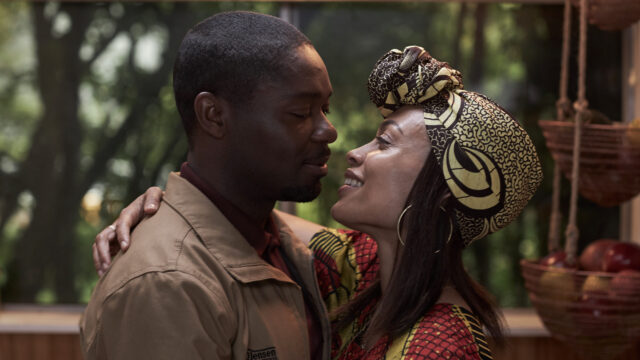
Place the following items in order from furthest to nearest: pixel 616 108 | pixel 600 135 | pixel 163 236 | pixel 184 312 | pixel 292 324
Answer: pixel 616 108 < pixel 600 135 < pixel 292 324 < pixel 163 236 < pixel 184 312

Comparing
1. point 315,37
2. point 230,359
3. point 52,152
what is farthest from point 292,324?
point 52,152

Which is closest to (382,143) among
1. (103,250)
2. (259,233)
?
(259,233)

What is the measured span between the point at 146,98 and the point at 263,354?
194cm

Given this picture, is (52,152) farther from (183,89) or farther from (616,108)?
(616,108)

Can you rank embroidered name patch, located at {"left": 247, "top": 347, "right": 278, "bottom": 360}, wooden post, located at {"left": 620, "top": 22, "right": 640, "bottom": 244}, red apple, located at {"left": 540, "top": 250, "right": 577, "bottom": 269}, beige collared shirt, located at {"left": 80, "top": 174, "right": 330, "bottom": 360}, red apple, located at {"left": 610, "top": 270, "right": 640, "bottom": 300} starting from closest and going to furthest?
1. beige collared shirt, located at {"left": 80, "top": 174, "right": 330, "bottom": 360}
2. embroidered name patch, located at {"left": 247, "top": 347, "right": 278, "bottom": 360}
3. red apple, located at {"left": 610, "top": 270, "right": 640, "bottom": 300}
4. red apple, located at {"left": 540, "top": 250, "right": 577, "bottom": 269}
5. wooden post, located at {"left": 620, "top": 22, "right": 640, "bottom": 244}

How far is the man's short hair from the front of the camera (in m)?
1.32

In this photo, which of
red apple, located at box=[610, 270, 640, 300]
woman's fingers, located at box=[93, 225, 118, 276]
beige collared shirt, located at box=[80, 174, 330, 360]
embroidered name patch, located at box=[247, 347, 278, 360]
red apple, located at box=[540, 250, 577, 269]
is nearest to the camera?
beige collared shirt, located at box=[80, 174, 330, 360]

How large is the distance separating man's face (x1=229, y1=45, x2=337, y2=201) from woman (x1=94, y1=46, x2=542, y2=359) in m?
0.12

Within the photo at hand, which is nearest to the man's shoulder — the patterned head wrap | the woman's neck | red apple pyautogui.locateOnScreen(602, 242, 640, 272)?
the woman's neck

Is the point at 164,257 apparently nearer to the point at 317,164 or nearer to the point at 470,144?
the point at 317,164

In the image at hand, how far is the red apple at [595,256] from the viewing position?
2191 millimetres

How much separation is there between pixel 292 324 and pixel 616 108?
206 cm

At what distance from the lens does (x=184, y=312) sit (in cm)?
118

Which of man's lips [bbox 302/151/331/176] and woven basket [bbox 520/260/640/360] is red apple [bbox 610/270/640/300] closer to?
woven basket [bbox 520/260/640/360]
